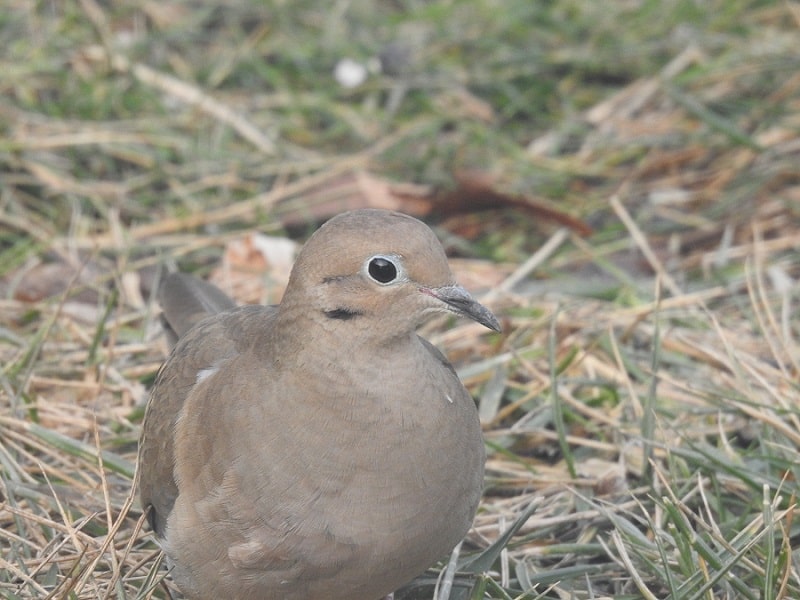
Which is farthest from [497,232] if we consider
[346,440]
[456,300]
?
[346,440]

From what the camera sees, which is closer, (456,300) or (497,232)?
(456,300)

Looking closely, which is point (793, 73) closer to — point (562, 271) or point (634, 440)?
point (562, 271)

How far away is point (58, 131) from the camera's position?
Answer: 5.76m

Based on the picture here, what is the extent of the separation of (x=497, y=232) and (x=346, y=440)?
277 cm

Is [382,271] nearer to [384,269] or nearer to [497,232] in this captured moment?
[384,269]

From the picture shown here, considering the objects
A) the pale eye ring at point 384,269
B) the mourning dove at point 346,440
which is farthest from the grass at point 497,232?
the pale eye ring at point 384,269

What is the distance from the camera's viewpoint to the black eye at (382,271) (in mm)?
2973

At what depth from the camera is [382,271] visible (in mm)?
2975

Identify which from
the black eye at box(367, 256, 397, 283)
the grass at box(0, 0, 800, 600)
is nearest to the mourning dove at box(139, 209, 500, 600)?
the black eye at box(367, 256, 397, 283)

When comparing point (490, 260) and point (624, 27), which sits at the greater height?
point (624, 27)

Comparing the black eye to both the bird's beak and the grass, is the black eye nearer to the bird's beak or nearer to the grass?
the bird's beak

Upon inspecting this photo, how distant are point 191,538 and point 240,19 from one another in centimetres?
421

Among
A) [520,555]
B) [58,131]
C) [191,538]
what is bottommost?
→ [520,555]

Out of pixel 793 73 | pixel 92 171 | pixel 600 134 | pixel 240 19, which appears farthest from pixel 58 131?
pixel 793 73
